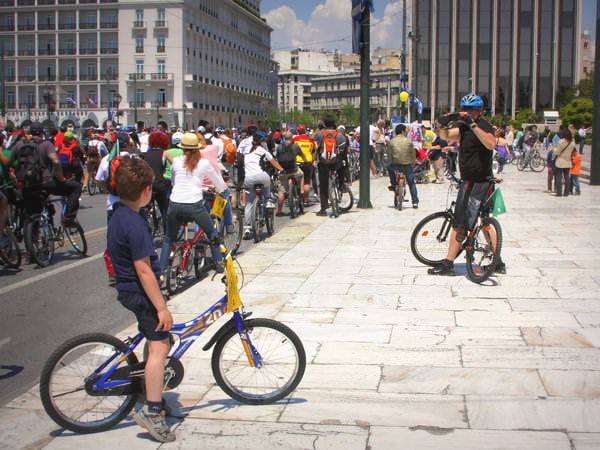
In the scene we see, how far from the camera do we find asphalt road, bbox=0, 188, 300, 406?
19.6ft

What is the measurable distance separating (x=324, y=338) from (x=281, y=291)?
1882mm

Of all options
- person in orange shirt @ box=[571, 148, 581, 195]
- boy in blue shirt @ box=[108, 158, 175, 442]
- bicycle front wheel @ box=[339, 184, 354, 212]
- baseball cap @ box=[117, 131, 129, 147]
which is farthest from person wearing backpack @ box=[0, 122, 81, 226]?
person in orange shirt @ box=[571, 148, 581, 195]

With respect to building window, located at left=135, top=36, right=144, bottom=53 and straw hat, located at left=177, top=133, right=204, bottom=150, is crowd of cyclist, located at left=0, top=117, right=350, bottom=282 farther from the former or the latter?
building window, located at left=135, top=36, right=144, bottom=53

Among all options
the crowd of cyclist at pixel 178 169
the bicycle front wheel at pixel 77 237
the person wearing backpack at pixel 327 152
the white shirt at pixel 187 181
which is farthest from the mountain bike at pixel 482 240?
the person wearing backpack at pixel 327 152

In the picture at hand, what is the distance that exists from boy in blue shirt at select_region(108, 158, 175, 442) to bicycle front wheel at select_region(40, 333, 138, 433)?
0.82ft

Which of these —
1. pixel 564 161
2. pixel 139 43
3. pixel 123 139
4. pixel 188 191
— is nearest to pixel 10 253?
pixel 123 139

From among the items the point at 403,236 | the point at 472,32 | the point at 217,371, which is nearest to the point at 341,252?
the point at 403,236

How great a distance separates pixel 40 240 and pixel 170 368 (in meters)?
6.40

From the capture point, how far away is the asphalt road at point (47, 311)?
19.6 feet

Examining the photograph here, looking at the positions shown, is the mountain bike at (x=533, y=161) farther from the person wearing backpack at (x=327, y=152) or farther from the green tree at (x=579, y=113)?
the green tree at (x=579, y=113)

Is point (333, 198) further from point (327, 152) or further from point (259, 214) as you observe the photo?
point (259, 214)

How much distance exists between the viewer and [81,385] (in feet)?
14.4

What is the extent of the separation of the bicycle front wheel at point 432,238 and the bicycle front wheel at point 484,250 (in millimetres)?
570

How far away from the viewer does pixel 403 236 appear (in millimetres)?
12000
